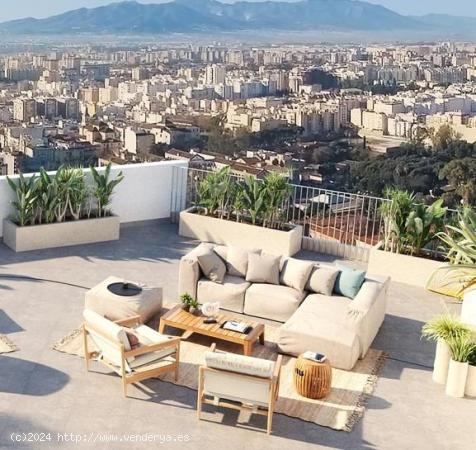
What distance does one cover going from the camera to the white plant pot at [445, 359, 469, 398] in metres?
5.34

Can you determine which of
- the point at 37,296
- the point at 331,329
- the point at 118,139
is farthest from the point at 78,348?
the point at 118,139

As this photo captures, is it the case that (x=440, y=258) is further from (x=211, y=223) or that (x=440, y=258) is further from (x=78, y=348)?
(x=78, y=348)

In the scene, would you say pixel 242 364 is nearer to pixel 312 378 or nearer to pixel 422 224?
pixel 312 378

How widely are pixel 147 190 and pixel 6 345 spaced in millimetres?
4433

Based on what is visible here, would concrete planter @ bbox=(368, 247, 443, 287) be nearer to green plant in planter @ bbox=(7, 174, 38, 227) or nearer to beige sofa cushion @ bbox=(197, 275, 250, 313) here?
beige sofa cushion @ bbox=(197, 275, 250, 313)

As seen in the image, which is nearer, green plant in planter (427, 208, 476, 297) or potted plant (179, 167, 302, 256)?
green plant in planter (427, 208, 476, 297)

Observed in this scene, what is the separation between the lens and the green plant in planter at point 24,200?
8.60 m

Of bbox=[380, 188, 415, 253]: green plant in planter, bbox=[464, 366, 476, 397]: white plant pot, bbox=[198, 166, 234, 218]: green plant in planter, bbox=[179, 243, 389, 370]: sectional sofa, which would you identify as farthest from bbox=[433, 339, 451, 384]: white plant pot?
bbox=[198, 166, 234, 218]: green plant in planter

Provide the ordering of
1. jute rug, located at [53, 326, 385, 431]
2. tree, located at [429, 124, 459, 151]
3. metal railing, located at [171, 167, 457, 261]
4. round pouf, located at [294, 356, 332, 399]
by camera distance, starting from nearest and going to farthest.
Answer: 1. jute rug, located at [53, 326, 385, 431]
2. round pouf, located at [294, 356, 332, 399]
3. metal railing, located at [171, 167, 457, 261]
4. tree, located at [429, 124, 459, 151]

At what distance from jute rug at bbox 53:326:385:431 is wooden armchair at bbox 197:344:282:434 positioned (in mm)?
393

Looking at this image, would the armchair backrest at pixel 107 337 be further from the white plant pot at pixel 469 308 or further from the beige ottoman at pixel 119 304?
the white plant pot at pixel 469 308

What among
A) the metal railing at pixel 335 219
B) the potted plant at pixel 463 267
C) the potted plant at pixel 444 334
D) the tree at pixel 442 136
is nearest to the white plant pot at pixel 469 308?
the potted plant at pixel 463 267

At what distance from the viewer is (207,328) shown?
19.3 feet

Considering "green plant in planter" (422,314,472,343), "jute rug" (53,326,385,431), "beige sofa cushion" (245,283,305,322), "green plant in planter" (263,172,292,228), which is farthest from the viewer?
"green plant in planter" (263,172,292,228)
